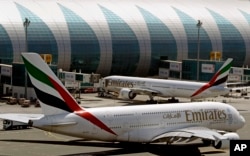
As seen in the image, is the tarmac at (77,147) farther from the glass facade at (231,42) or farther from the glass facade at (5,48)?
the glass facade at (231,42)

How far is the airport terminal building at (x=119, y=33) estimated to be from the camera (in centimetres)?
12712

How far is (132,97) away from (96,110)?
54042 mm

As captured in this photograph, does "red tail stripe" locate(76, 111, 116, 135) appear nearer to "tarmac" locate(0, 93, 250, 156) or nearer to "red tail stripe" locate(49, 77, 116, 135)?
"red tail stripe" locate(49, 77, 116, 135)

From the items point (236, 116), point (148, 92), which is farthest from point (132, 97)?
point (236, 116)

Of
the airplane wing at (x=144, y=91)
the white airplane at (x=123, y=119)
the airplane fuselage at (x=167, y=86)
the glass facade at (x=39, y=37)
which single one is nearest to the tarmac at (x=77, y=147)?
the white airplane at (x=123, y=119)

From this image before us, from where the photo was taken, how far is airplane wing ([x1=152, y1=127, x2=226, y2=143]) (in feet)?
186

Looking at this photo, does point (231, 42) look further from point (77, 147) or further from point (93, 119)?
point (93, 119)

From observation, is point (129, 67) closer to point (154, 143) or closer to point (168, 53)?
point (168, 53)

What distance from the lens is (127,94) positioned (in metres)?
110

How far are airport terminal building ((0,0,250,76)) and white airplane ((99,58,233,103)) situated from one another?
1763cm

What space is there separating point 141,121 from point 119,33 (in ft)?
267

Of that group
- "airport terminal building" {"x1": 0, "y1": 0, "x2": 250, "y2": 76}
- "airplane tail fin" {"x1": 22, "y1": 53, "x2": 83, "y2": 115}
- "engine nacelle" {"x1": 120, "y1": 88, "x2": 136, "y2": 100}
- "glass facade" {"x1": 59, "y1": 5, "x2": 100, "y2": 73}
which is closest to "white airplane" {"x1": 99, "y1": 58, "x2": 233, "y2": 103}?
"engine nacelle" {"x1": 120, "y1": 88, "x2": 136, "y2": 100}

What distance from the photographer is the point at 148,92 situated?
109562 millimetres

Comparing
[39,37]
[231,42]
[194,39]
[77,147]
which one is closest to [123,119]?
[77,147]
